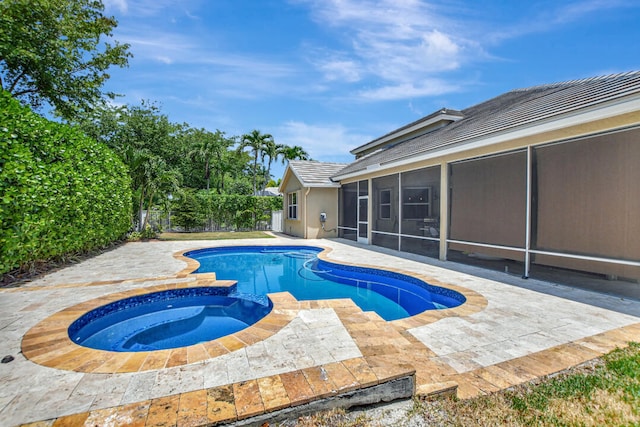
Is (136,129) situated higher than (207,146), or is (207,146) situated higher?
(136,129)

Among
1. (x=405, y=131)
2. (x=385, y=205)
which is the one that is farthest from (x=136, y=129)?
(x=385, y=205)

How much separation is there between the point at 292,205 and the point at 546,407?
57.5 feet

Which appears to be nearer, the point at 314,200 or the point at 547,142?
the point at 547,142

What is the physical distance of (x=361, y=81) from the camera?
17406mm

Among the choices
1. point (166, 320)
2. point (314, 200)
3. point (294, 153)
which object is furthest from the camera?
point (294, 153)

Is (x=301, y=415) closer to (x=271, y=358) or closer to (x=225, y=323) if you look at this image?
(x=271, y=358)

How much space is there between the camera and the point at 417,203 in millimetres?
14648

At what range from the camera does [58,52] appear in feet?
51.7

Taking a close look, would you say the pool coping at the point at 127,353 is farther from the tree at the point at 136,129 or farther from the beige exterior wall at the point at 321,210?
the tree at the point at 136,129

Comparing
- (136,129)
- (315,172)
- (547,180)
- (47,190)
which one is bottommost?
(47,190)

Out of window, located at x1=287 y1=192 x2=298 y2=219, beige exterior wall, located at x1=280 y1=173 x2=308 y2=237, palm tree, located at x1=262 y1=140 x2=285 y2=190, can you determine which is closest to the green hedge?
beige exterior wall, located at x1=280 y1=173 x2=308 y2=237

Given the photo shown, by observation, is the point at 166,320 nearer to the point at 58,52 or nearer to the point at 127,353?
the point at 127,353

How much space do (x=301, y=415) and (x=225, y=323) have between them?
3.57m

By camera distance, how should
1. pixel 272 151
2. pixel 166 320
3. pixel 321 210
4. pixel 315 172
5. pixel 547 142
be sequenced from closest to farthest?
pixel 166 320 < pixel 547 142 < pixel 321 210 < pixel 315 172 < pixel 272 151
